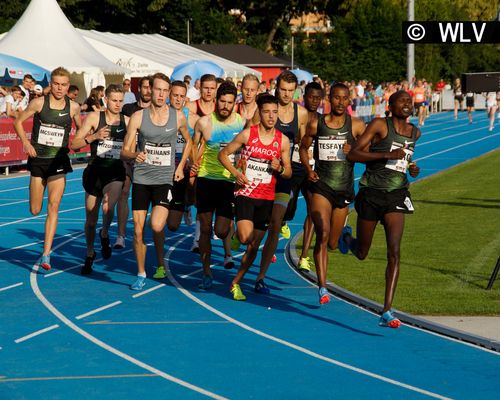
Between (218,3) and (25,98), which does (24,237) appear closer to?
(25,98)

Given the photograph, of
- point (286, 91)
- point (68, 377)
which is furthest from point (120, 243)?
point (68, 377)

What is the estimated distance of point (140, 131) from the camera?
41.4 ft

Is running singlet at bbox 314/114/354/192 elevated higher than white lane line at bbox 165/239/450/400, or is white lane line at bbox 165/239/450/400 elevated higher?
running singlet at bbox 314/114/354/192

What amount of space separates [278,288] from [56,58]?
24.1m

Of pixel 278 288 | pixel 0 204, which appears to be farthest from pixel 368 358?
pixel 0 204

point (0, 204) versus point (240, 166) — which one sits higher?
point (240, 166)

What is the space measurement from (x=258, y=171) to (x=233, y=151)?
1.03 feet

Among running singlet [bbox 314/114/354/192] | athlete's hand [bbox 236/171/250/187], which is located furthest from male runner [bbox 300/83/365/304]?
athlete's hand [bbox 236/171/250/187]

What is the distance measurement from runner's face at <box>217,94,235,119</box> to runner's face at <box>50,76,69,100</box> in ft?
6.31

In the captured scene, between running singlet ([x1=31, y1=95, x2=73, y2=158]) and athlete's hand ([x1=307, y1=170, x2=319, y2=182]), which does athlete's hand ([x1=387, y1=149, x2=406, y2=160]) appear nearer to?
athlete's hand ([x1=307, y1=170, x2=319, y2=182])

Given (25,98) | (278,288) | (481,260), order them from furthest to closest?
(25,98), (481,260), (278,288)

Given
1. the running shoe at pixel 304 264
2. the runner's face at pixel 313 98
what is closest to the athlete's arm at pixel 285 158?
the runner's face at pixel 313 98

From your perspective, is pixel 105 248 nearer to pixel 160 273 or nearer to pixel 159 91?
pixel 160 273

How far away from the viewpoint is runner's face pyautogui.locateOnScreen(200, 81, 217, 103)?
44.6 ft
